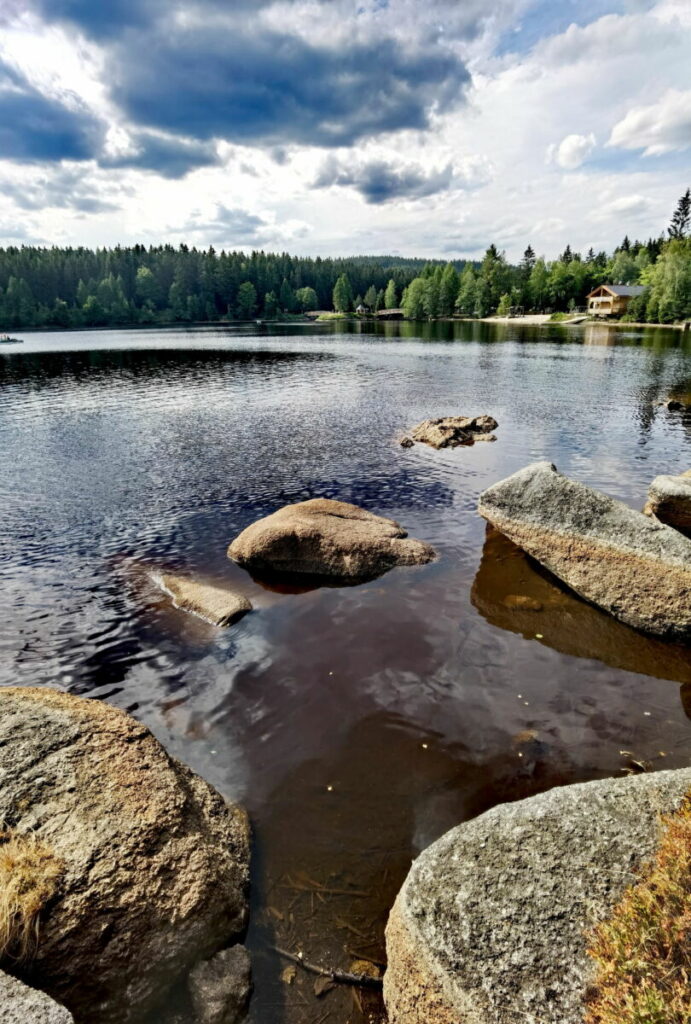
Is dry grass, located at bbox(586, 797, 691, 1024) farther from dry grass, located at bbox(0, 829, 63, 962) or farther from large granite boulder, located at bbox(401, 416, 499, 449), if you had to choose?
large granite boulder, located at bbox(401, 416, 499, 449)

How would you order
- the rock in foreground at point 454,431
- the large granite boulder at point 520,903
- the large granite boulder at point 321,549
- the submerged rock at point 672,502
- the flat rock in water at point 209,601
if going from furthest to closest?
the rock in foreground at point 454,431 → the large granite boulder at point 321,549 → the submerged rock at point 672,502 → the flat rock in water at point 209,601 → the large granite boulder at point 520,903

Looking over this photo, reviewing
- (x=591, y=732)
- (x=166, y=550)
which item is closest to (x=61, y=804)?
(x=591, y=732)

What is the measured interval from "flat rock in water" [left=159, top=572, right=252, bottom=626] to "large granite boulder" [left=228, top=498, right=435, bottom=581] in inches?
64.2

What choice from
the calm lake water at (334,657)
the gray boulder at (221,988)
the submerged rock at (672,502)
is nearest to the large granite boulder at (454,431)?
the calm lake water at (334,657)

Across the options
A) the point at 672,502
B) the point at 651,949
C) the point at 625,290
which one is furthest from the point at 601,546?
the point at 625,290

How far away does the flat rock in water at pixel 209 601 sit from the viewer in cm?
1303

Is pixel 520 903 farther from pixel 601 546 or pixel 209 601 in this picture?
pixel 209 601

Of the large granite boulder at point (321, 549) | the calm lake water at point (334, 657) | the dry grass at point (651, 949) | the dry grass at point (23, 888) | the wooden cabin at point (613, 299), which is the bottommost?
the calm lake water at point (334, 657)

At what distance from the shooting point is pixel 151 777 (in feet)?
21.9

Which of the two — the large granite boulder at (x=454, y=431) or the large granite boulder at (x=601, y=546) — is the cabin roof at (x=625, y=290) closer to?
the large granite boulder at (x=454, y=431)

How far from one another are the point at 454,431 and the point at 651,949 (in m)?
28.9

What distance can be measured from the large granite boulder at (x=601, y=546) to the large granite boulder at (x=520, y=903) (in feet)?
22.7

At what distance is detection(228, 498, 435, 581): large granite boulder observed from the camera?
599 inches

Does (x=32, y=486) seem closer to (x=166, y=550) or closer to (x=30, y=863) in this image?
(x=166, y=550)
